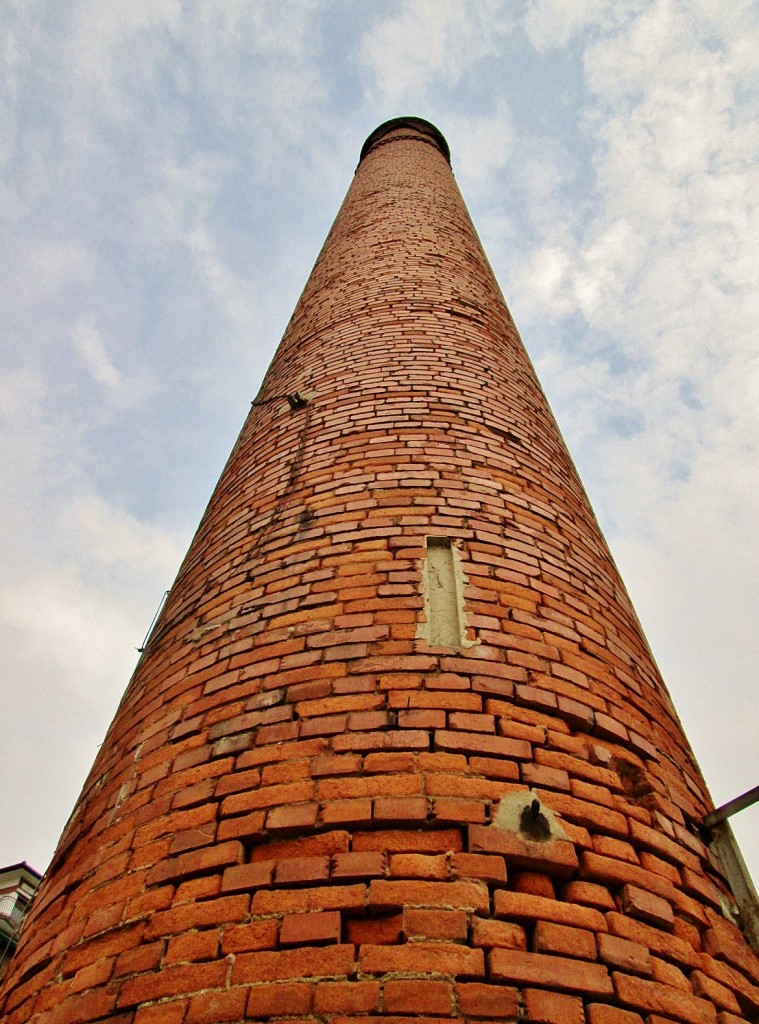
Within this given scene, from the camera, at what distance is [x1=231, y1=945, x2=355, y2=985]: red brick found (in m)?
1.32

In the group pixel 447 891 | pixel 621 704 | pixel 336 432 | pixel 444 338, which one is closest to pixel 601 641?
pixel 621 704

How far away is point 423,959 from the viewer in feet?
4.31

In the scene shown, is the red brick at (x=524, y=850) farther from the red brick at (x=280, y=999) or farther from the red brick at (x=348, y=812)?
the red brick at (x=280, y=999)

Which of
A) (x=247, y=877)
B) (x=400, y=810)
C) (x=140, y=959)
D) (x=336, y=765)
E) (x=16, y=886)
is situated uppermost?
(x=16, y=886)

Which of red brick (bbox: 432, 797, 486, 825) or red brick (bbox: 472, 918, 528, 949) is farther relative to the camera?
red brick (bbox: 432, 797, 486, 825)

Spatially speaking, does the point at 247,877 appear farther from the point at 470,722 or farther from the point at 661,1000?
the point at 661,1000

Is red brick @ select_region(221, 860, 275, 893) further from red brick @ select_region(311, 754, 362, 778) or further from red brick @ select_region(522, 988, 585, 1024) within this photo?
red brick @ select_region(522, 988, 585, 1024)

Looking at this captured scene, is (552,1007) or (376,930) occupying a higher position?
(376,930)

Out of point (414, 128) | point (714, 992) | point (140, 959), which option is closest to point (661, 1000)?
point (714, 992)

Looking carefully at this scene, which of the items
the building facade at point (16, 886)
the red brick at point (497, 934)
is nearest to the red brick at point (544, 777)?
the red brick at point (497, 934)

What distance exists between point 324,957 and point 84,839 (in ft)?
3.14

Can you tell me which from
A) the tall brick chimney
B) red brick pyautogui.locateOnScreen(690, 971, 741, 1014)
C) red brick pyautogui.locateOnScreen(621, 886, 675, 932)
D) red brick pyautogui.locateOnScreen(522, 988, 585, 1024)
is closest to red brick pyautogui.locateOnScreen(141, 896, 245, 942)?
the tall brick chimney

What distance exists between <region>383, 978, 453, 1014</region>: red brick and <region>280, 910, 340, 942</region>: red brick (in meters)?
0.14

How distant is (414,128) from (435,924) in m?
8.30
